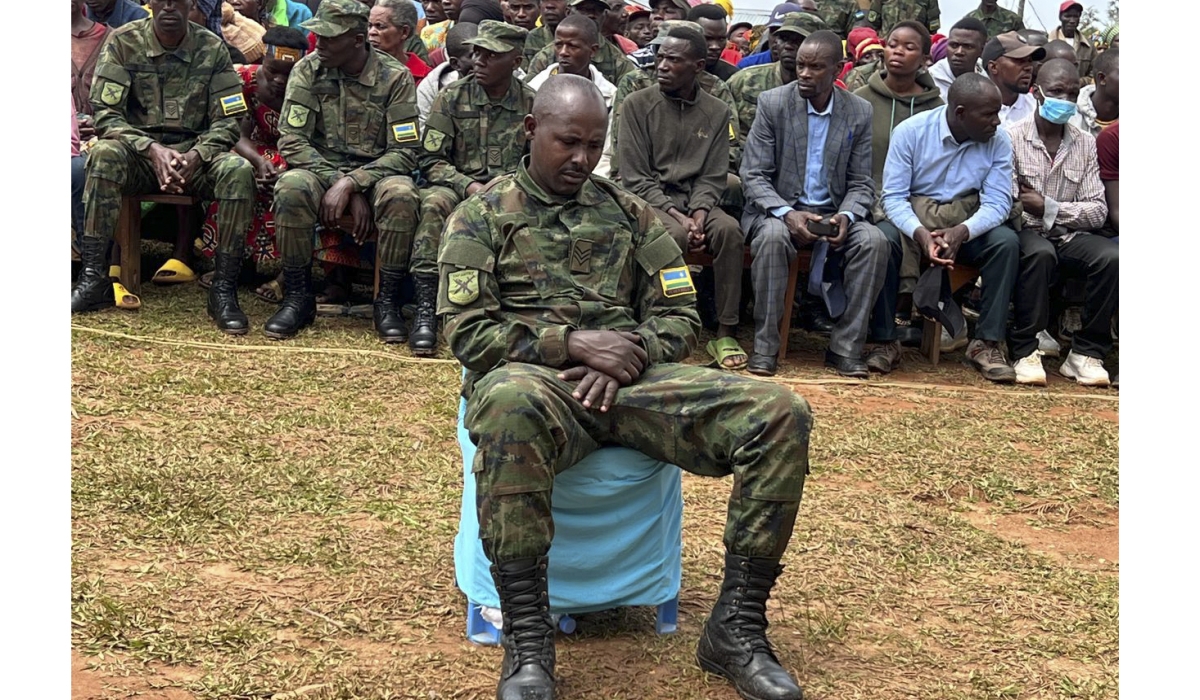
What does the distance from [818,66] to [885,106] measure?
877mm

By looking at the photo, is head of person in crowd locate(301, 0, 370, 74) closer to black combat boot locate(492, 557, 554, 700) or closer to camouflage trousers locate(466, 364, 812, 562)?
camouflage trousers locate(466, 364, 812, 562)

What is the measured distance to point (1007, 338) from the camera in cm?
798

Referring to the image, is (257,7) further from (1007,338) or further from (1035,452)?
(1035,452)

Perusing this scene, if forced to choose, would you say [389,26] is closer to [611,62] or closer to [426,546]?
Answer: [611,62]

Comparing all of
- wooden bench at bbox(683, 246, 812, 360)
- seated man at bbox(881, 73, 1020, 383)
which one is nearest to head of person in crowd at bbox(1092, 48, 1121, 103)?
seated man at bbox(881, 73, 1020, 383)

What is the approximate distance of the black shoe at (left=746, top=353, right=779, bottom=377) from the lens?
741cm

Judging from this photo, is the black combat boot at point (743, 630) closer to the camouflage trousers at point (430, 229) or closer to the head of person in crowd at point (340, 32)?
the camouflage trousers at point (430, 229)

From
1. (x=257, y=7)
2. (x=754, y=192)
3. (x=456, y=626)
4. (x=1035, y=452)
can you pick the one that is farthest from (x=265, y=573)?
(x=257, y=7)

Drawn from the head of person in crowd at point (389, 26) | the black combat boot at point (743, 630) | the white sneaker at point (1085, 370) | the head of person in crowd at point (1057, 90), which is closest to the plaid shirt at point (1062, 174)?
the head of person in crowd at point (1057, 90)

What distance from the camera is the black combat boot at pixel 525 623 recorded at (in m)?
3.35

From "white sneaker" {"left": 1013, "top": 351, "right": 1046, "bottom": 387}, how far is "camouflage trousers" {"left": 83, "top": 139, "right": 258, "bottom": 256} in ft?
15.3

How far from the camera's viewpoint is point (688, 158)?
25.5 ft

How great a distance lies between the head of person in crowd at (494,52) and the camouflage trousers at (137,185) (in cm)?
148

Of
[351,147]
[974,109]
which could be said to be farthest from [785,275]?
[351,147]
